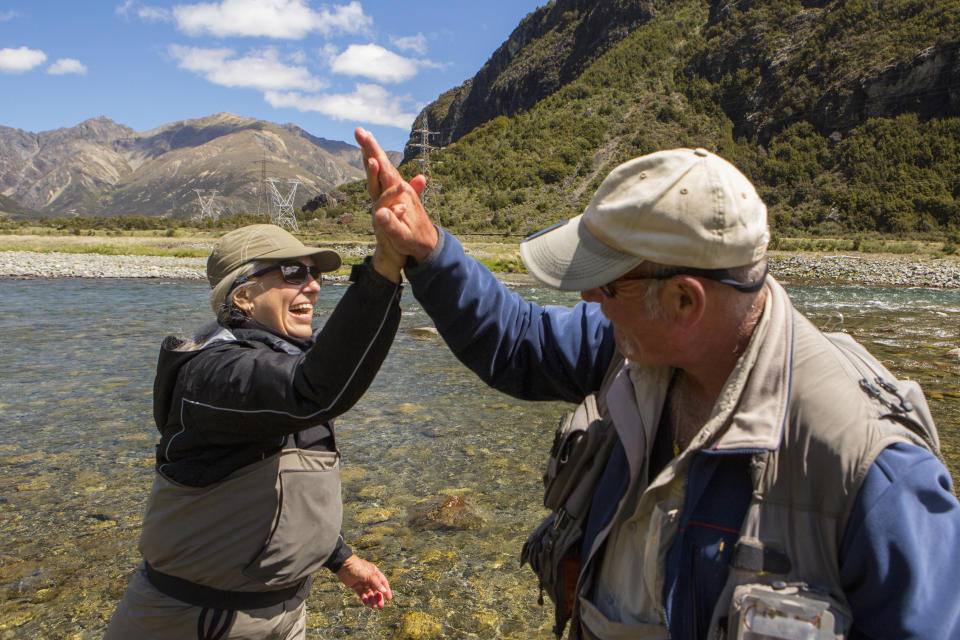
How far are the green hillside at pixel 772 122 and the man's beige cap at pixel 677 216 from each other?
57505mm

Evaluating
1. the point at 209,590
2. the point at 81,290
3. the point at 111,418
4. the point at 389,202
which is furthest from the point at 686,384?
the point at 81,290

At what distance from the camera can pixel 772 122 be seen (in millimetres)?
77000

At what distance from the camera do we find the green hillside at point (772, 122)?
201 ft

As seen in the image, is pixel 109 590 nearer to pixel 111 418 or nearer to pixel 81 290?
pixel 111 418

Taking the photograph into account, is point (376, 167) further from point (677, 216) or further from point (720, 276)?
point (720, 276)

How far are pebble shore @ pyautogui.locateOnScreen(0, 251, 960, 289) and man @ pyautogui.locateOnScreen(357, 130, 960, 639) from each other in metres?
27.3

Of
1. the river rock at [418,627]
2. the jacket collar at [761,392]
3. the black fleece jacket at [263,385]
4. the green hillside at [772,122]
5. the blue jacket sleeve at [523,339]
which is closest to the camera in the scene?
the jacket collar at [761,392]

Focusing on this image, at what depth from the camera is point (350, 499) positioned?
17.3 ft

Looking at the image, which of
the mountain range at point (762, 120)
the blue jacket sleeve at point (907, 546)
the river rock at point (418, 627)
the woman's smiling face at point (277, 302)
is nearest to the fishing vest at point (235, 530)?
the woman's smiling face at point (277, 302)

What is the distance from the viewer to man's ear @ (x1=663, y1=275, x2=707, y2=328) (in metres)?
1.40

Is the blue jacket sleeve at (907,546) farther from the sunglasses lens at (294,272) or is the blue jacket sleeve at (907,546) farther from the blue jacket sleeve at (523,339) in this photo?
the sunglasses lens at (294,272)

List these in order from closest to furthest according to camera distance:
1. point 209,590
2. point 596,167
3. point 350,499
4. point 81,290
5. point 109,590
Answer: point 209,590, point 109,590, point 350,499, point 81,290, point 596,167

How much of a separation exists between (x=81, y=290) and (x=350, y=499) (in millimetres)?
19343

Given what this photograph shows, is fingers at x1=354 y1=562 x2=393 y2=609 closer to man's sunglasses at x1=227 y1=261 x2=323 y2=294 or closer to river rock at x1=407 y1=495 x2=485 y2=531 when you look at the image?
man's sunglasses at x1=227 y1=261 x2=323 y2=294
